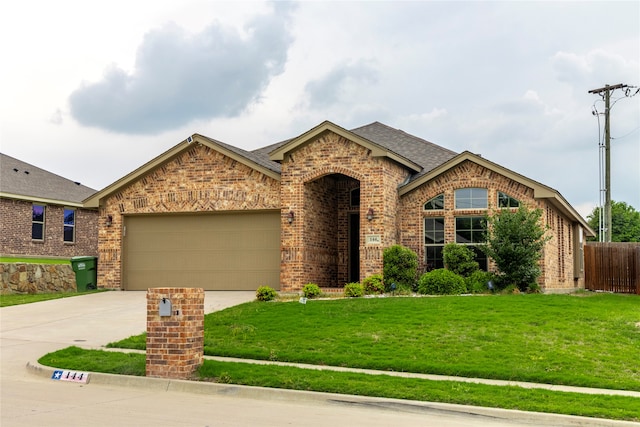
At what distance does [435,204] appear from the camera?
22.3 meters

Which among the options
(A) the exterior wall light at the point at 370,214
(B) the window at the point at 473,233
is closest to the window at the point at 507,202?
(B) the window at the point at 473,233

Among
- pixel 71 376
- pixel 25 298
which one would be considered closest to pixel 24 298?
pixel 25 298

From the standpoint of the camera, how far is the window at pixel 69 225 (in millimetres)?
32875

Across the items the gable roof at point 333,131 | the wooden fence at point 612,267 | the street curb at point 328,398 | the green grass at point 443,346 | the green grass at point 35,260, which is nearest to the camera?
Result: the street curb at point 328,398

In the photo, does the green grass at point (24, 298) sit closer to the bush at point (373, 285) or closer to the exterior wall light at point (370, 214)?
the bush at point (373, 285)

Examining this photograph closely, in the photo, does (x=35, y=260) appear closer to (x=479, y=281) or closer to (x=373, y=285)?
(x=373, y=285)

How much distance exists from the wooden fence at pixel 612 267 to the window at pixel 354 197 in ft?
33.4

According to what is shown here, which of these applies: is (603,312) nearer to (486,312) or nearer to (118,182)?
(486,312)

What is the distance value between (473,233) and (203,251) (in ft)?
29.2

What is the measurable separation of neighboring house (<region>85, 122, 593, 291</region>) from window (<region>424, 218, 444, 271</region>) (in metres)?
0.03

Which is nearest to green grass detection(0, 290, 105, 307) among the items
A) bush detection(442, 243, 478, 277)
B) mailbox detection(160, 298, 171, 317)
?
mailbox detection(160, 298, 171, 317)

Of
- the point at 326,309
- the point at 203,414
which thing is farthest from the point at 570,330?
→ the point at 203,414

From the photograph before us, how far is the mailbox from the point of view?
11523 millimetres

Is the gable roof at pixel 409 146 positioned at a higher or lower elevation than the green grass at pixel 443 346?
higher
